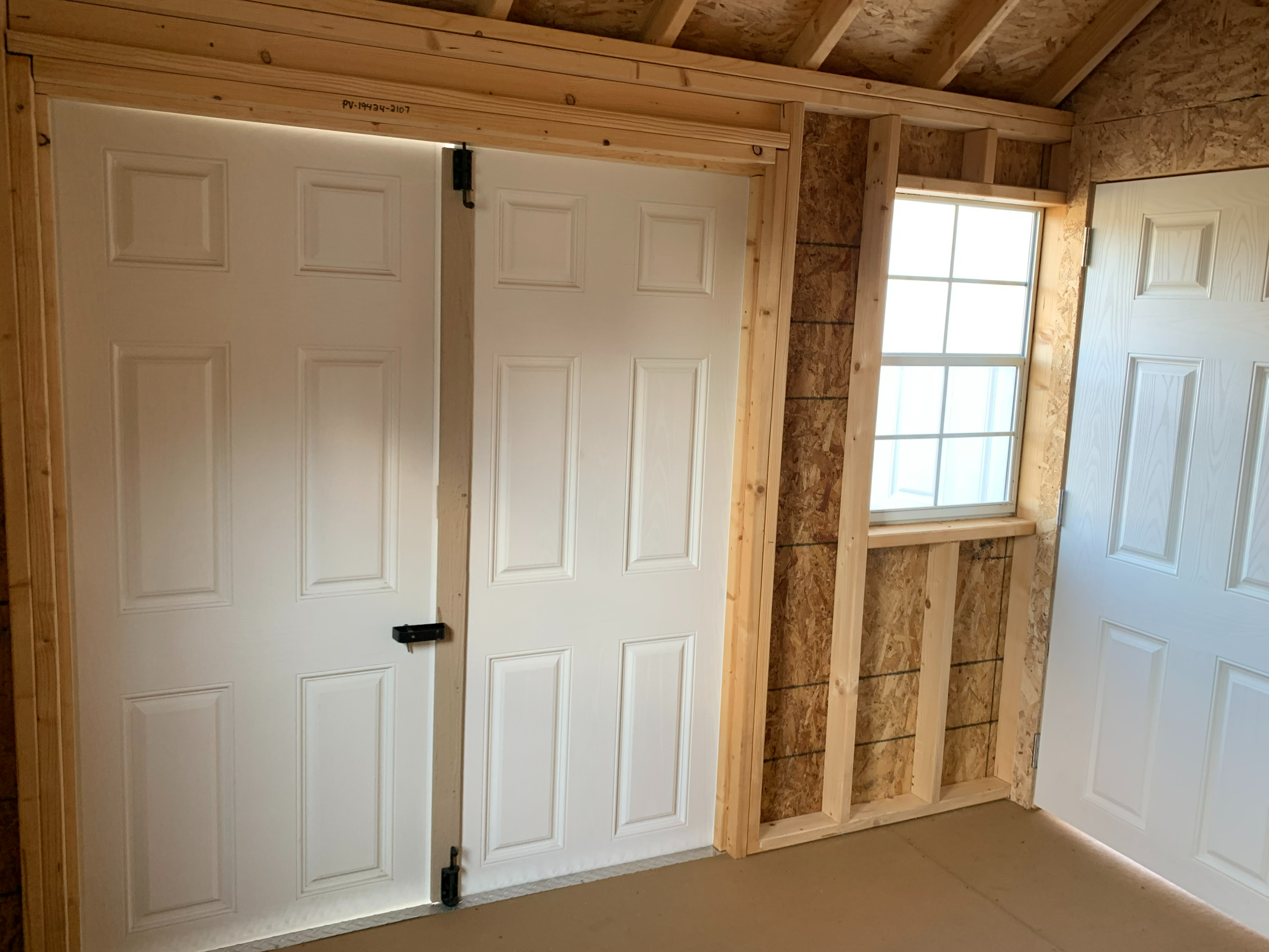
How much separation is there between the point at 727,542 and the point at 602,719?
69 cm

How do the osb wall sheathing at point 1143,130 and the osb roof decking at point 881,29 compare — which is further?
the osb wall sheathing at point 1143,130

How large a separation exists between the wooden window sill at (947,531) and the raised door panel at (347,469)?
1607 mm

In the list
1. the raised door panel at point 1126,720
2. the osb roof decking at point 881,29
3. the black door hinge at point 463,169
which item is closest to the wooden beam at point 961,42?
the osb roof decking at point 881,29

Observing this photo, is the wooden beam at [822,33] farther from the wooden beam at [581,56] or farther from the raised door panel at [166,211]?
the raised door panel at [166,211]

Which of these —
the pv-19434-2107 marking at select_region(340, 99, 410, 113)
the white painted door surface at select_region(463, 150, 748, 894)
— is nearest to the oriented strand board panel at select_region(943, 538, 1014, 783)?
the white painted door surface at select_region(463, 150, 748, 894)

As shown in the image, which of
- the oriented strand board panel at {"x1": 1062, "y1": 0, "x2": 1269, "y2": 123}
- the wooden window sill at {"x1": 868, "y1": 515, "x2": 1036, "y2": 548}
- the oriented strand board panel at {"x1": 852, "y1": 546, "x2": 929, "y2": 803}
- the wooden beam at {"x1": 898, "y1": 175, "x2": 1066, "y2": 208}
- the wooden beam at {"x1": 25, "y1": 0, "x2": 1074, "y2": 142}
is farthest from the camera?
the oriented strand board panel at {"x1": 852, "y1": 546, "x2": 929, "y2": 803}

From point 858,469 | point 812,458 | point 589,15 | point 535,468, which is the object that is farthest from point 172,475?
point 858,469

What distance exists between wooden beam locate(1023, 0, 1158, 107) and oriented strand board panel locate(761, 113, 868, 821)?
0.70 meters

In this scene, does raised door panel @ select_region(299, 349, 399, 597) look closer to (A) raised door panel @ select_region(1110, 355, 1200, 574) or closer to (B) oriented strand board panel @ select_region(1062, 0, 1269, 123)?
(A) raised door panel @ select_region(1110, 355, 1200, 574)

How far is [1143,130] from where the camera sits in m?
3.18

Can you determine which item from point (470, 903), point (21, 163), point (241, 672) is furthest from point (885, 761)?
point (21, 163)

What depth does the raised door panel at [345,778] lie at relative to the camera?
2.70 metres

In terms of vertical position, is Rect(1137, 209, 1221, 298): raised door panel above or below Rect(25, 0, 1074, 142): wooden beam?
below

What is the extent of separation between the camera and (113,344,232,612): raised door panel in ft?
7.87
